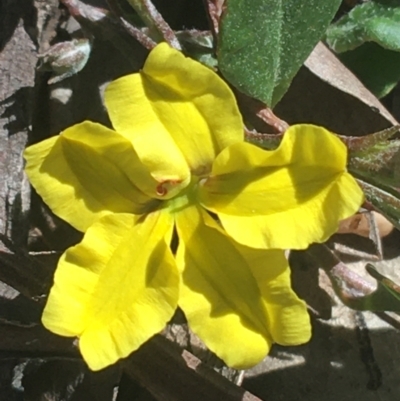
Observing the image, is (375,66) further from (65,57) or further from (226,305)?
(226,305)

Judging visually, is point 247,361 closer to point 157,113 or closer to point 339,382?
point 157,113

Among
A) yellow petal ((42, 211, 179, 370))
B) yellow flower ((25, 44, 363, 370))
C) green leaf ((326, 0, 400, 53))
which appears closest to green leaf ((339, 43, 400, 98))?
green leaf ((326, 0, 400, 53))

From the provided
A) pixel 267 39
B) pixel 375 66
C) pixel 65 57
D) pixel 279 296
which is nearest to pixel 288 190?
pixel 279 296

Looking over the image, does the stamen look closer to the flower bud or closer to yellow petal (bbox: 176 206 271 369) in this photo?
yellow petal (bbox: 176 206 271 369)

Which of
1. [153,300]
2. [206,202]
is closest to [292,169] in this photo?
[206,202]

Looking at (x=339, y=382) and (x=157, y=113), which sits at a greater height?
(x=157, y=113)
